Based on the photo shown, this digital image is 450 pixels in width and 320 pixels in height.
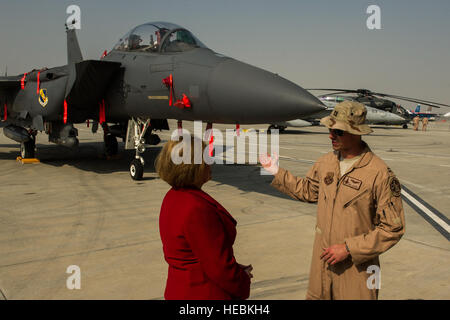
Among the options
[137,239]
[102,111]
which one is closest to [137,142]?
[102,111]

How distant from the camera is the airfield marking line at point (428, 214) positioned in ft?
18.8

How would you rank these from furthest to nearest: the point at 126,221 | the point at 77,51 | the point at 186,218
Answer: the point at 77,51, the point at 126,221, the point at 186,218

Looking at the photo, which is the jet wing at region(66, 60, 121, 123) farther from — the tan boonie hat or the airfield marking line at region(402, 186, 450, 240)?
the tan boonie hat

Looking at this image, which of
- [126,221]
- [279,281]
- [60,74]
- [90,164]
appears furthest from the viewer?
[90,164]

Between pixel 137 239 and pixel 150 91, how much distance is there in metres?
3.84

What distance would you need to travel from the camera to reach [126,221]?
19.0ft

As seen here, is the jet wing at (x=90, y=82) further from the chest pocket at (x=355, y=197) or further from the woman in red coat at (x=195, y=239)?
the chest pocket at (x=355, y=197)

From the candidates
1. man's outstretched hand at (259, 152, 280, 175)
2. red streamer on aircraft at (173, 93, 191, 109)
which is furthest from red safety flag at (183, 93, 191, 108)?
man's outstretched hand at (259, 152, 280, 175)

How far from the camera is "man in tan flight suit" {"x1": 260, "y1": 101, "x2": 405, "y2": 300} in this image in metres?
2.44

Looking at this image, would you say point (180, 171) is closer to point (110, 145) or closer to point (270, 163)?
point (270, 163)

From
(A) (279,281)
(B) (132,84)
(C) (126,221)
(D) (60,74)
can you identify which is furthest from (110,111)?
(A) (279,281)

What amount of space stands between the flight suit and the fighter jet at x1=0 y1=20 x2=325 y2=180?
3388 mm

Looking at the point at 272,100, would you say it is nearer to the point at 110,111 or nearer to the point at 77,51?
the point at 110,111

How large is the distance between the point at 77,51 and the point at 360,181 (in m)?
15.0
